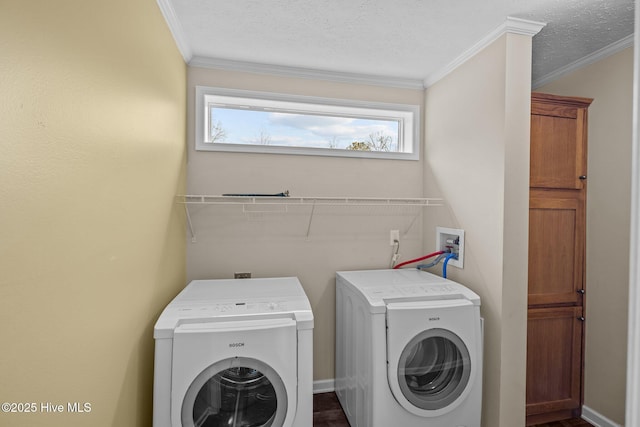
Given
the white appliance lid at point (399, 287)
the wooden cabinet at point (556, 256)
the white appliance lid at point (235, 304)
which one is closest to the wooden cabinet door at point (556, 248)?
the wooden cabinet at point (556, 256)

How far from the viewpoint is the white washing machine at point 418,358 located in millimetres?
1619

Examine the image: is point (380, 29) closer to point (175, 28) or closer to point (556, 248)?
point (175, 28)

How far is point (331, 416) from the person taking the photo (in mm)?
2072

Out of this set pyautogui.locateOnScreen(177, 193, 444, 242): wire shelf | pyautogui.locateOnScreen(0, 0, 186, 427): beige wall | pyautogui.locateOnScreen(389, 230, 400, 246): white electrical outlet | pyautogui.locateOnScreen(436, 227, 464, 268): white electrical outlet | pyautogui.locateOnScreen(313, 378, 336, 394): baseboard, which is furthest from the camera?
pyautogui.locateOnScreen(389, 230, 400, 246): white electrical outlet

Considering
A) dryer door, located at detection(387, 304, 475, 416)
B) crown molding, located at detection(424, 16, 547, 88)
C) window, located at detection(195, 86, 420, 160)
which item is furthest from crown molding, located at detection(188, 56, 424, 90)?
dryer door, located at detection(387, 304, 475, 416)

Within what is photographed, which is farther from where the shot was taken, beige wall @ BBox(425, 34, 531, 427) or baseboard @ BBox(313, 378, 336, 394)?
baseboard @ BBox(313, 378, 336, 394)

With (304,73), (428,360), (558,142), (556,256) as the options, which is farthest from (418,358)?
(304,73)

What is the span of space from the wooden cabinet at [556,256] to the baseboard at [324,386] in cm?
131

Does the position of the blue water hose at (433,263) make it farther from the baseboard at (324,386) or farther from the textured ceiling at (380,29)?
the textured ceiling at (380,29)

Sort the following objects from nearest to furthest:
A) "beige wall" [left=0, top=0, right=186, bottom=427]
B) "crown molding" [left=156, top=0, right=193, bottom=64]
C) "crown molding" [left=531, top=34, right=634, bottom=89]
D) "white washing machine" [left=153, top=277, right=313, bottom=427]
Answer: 1. "beige wall" [left=0, top=0, right=186, bottom=427]
2. "white washing machine" [left=153, top=277, right=313, bottom=427]
3. "crown molding" [left=156, top=0, right=193, bottom=64]
4. "crown molding" [left=531, top=34, right=634, bottom=89]

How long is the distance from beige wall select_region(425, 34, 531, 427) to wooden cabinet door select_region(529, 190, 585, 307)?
0.29m

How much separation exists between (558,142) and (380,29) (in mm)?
1345

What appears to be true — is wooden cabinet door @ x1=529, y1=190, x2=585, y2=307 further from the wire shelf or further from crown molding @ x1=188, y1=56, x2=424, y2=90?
crown molding @ x1=188, y1=56, x2=424, y2=90

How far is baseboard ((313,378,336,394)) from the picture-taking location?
7.75 ft
